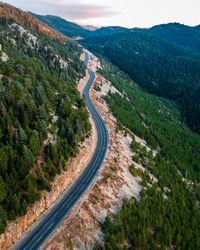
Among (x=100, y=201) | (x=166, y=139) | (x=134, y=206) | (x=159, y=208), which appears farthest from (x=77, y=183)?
(x=166, y=139)

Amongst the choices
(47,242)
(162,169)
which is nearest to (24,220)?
(47,242)

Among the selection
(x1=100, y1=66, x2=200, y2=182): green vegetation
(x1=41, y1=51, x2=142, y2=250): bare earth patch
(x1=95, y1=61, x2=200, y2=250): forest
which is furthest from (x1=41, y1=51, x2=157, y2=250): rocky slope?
(x1=100, y1=66, x2=200, y2=182): green vegetation

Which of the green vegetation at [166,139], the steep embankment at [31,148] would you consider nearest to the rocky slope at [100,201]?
the steep embankment at [31,148]

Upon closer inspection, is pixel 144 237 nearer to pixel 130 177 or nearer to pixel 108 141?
pixel 130 177

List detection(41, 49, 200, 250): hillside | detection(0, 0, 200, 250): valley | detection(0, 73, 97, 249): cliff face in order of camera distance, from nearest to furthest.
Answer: detection(0, 73, 97, 249): cliff face, detection(0, 0, 200, 250): valley, detection(41, 49, 200, 250): hillside

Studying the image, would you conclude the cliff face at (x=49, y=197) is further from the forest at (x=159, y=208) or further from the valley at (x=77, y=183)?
the forest at (x=159, y=208)

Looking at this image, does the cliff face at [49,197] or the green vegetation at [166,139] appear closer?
the cliff face at [49,197]

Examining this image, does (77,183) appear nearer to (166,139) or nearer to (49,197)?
(49,197)

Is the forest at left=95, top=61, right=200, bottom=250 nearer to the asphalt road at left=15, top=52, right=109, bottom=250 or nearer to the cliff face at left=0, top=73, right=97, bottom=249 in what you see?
the asphalt road at left=15, top=52, right=109, bottom=250
